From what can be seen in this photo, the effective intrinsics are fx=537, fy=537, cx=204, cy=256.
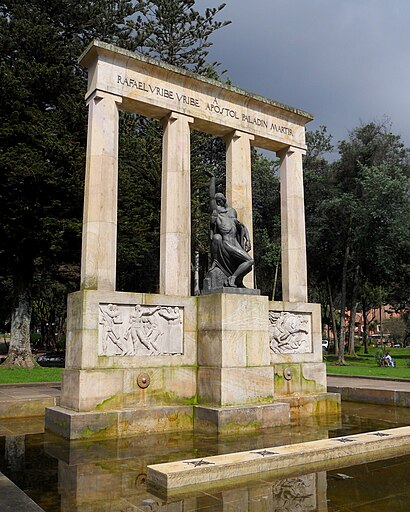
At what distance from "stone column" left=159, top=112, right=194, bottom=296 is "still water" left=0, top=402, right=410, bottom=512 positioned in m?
3.79

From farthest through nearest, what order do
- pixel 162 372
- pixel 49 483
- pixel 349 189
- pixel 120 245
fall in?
1. pixel 349 189
2. pixel 120 245
3. pixel 162 372
4. pixel 49 483

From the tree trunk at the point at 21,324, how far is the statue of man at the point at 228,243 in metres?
16.8

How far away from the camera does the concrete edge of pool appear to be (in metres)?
6.29

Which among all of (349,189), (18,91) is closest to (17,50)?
(18,91)

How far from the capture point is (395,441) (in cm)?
847

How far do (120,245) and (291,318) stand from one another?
14.9 meters

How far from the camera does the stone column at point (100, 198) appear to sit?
38.1 feet

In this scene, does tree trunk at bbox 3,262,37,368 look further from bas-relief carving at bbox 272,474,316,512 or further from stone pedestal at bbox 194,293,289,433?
bas-relief carving at bbox 272,474,316,512

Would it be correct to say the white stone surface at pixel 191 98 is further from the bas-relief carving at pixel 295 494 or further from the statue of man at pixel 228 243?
the bas-relief carving at pixel 295 494

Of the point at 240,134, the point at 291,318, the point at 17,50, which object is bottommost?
the point at 291,318

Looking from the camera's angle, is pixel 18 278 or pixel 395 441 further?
pixel 18 278

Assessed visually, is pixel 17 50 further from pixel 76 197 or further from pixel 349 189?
pixel 349 189

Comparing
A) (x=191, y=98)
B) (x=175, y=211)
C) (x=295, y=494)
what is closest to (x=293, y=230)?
(x=175, y=211)

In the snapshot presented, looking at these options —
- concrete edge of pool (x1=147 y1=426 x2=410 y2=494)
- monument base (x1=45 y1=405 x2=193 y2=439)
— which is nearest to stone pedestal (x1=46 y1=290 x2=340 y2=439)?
monument base (x1=45 y1=405 x2=193 y2=439)
